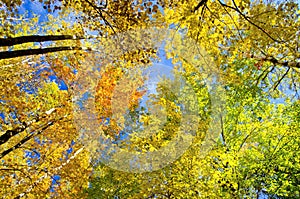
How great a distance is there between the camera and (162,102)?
1023 cm

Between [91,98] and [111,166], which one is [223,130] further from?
[91,98]

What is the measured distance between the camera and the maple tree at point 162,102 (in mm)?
5559

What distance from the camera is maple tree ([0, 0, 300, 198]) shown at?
5.56 metres

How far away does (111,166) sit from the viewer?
1109 centimetres

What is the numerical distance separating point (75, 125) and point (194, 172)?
5.58m

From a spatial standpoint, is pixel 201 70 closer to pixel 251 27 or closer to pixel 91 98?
pixel 251 27

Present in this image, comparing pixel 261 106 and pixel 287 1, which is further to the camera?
pixel 261 106

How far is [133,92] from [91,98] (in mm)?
2370

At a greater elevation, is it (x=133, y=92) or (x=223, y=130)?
(x=133, y=92)

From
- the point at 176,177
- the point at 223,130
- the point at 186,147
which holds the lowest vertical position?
the point at 176,177

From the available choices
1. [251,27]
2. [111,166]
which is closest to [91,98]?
[111,166]

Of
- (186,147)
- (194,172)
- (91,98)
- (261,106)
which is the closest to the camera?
(194,172)

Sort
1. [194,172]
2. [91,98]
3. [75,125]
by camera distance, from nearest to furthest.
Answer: [194,172] → [75,125] → [91,98]

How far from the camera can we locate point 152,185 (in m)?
7.96
